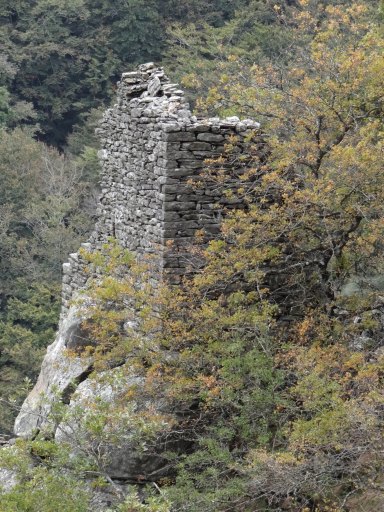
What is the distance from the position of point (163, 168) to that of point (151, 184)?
44cm

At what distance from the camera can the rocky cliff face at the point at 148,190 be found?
1158 centimetres

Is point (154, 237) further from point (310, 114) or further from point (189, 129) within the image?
point (310, 114)

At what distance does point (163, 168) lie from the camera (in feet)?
38.1

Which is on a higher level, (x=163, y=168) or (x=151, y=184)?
(x=163, y=168)

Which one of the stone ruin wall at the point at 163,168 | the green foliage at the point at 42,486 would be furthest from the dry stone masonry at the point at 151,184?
the green foliage at the point at 42,486

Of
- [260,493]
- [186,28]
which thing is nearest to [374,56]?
[260,493]

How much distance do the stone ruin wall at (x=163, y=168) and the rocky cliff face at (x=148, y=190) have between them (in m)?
0.01

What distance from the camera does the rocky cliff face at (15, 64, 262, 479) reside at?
38.0ft

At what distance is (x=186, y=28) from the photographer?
134ft

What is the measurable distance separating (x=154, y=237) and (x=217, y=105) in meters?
1.81

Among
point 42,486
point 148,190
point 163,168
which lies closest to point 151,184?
point 148,190

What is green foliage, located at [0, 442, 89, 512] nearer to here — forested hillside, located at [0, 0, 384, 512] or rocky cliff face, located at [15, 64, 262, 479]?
forested hillside, located at [0, 0, 384, 512]

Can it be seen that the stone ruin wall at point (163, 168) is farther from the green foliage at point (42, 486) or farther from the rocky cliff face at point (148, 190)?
the green foliage at point (42, 486)

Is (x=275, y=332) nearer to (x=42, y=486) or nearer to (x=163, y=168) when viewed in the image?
(x=163, y=168)
